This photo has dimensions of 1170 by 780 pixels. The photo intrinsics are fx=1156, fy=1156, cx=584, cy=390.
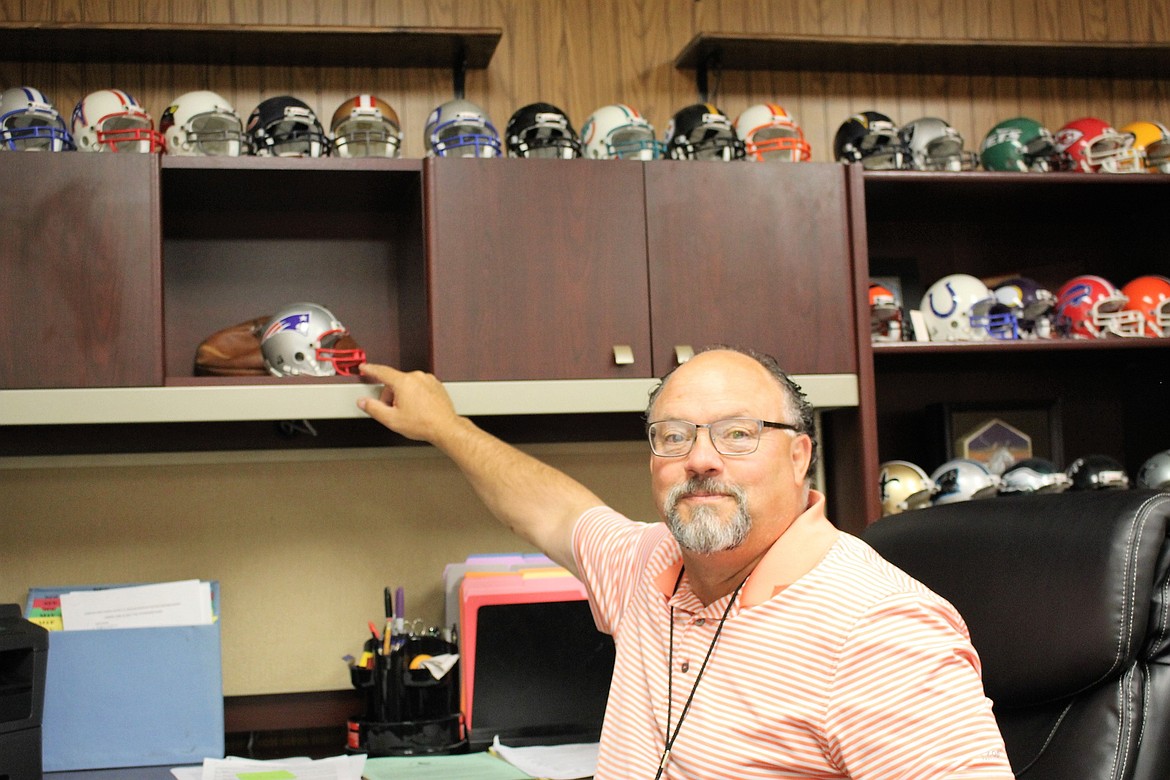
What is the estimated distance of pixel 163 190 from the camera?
219 centimetres

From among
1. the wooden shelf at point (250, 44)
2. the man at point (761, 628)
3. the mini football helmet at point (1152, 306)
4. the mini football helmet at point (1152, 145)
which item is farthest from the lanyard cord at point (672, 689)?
the mini football helmet at point (1152, 145)

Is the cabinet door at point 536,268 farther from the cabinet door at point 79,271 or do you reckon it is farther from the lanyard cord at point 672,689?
the lanyard cord at point 672,689

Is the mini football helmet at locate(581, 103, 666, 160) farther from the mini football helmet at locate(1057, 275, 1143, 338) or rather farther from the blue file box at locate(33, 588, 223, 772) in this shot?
the blue file box at locate(33, 588, 223, 772)

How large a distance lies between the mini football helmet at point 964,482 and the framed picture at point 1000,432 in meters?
0.14

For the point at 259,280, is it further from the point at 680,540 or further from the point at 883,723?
the point at 883,723

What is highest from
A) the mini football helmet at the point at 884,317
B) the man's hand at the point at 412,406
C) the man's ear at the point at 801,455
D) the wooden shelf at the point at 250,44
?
the wooden shelf at the point at 250,44

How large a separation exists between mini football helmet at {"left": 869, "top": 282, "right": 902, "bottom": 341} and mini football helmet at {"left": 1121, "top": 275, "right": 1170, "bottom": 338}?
Result: 1.76ft

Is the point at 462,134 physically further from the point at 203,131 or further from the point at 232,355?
the point at 232,355

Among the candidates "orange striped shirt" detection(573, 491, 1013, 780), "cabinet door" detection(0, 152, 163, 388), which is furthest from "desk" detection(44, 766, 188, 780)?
"orange striped shirt" detection(573, 491, 1013, 780)

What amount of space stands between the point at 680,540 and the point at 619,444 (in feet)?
3.92

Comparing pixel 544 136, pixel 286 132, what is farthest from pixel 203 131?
pixel 544 136

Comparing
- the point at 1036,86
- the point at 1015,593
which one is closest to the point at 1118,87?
the point at 1036,86

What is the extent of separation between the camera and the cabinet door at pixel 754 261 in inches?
86.7

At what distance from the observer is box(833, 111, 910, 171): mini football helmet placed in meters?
2.36
